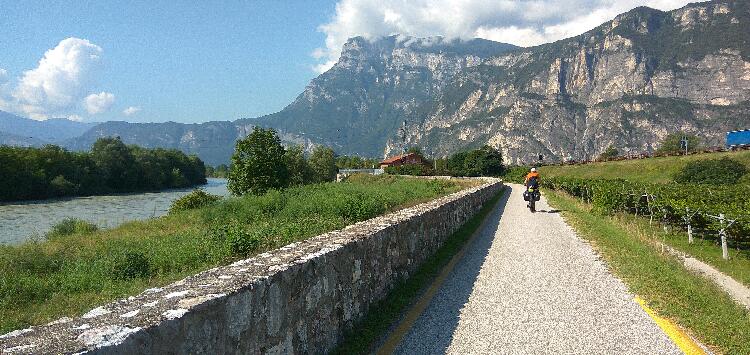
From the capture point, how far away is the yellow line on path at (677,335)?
490 centimetres

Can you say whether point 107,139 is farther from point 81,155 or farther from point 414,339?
point 414,339

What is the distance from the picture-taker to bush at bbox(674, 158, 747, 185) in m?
45.6

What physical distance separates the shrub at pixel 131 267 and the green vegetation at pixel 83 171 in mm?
70039

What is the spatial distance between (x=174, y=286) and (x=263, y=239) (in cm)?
612

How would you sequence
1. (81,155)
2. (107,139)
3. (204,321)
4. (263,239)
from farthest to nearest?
1. (107,139)
2. (81,155)
3. (263,239)
4. (204,321)

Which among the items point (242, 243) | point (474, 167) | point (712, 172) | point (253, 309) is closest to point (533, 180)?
point (242, 243)

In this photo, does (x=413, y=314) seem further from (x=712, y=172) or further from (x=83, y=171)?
(x=83, y=171)

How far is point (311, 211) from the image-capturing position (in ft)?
59.6

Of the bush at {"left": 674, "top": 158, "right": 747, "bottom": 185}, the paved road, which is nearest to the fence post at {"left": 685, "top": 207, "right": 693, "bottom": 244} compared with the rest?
the paved road

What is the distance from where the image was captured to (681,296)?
689 cm

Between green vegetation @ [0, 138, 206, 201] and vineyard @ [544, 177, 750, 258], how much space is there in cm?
7236

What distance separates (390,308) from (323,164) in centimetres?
9705

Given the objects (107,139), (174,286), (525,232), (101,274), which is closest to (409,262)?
(174,286)

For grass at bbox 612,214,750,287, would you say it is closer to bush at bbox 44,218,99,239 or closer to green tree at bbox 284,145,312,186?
bush at bbox 44,218,99,239
